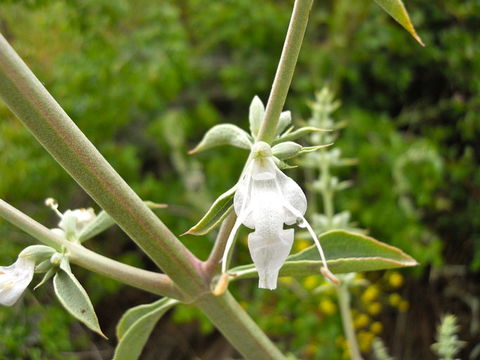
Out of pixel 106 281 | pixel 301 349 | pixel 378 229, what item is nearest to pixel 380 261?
pixel 301 349

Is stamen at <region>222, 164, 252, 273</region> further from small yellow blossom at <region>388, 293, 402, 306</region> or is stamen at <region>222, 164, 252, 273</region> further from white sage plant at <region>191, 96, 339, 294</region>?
small yellow blossom at <region>388, 293, 402, 306</region>

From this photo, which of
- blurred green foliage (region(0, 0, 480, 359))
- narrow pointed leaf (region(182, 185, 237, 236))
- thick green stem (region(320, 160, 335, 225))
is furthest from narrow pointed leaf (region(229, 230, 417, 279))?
blurred green foliage (region(0, 0, 480, 359))

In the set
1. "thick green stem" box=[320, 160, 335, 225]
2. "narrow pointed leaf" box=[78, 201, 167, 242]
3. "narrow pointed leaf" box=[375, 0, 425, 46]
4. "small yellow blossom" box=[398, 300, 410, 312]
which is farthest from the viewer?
"small yellow blossom" box=[398, 300, 410, 312]

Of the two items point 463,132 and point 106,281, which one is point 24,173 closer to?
point 106,281

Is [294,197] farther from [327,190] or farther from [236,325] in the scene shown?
[327,190]

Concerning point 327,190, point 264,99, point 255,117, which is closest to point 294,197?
point 255,117

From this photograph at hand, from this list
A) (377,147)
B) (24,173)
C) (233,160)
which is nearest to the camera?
(24,173)
